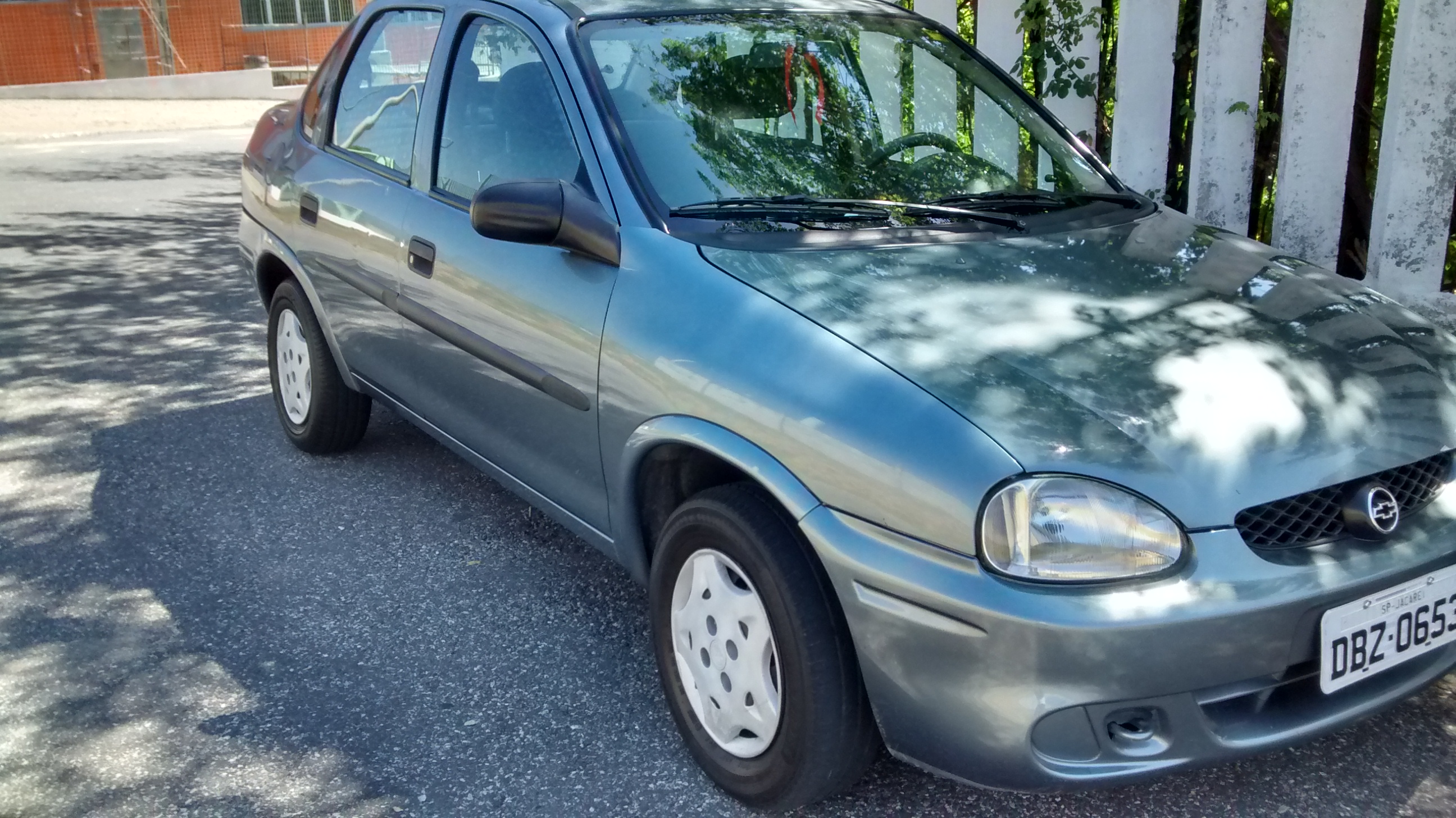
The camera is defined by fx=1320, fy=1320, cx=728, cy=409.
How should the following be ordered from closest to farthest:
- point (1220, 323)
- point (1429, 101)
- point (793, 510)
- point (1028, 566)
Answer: point (1028, 566) < point (793, 510) < point (1220, 323) < point (1429, 101)

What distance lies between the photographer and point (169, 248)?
955cm

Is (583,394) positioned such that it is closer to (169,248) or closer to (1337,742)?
(1337,742)

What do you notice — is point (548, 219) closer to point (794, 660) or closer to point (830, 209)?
point (830, 209)

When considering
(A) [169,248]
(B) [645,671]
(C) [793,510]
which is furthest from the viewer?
(A) [169,248]

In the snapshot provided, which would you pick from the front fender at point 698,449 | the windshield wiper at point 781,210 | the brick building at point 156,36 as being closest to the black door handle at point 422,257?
the windshield wiper at point 781,210

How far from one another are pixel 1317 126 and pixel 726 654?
13.1 ft

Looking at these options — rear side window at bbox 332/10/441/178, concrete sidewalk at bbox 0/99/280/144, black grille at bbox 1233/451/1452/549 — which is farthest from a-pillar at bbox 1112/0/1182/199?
concrete sidewalk at bbox 0/99/280/144

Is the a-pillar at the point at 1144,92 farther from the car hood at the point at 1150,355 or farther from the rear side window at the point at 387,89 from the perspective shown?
the rear side window at the point at 387,89

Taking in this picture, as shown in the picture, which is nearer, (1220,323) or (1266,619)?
(1266,619)

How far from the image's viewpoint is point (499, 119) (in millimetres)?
3682

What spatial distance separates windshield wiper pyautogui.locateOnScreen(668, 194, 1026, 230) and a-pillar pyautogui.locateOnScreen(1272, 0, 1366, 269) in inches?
109

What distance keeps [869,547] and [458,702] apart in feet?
4.51

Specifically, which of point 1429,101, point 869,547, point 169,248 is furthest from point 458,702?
point 169,248

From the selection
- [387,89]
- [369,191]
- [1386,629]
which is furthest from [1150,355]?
[387,89]
